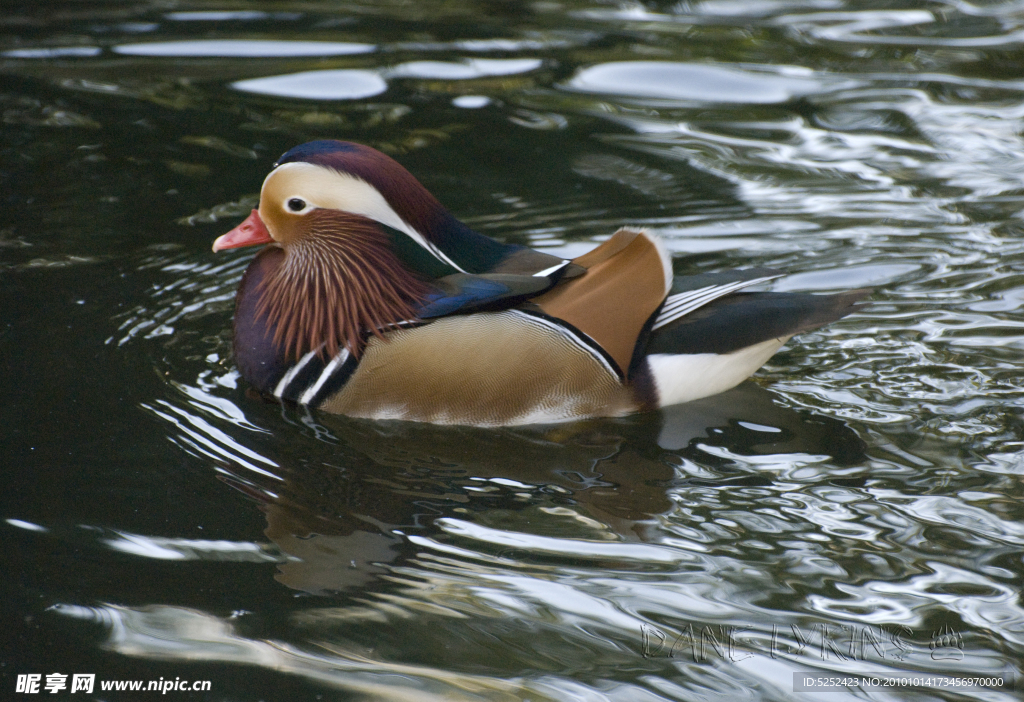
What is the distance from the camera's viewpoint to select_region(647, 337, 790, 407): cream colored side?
3885 mm

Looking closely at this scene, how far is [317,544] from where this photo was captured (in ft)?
10.5

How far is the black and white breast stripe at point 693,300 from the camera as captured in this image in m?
3.86

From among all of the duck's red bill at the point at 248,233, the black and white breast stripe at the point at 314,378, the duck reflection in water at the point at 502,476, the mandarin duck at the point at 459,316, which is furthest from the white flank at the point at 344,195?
the duck reflection in water at the point at 502,476

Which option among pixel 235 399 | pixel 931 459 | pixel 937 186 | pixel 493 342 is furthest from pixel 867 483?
pixel 937 186

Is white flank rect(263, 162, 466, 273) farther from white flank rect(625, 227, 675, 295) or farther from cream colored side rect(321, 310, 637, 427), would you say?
white flank rect(625, 227, 675, 295)

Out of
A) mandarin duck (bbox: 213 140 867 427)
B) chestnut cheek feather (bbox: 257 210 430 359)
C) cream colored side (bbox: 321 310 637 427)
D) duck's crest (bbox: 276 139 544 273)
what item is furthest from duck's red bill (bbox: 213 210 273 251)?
cream colored side (bbox: 321 310 637 427)

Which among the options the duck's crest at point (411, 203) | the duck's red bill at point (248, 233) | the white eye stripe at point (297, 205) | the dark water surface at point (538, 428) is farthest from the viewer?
the duck's red bill at point (248, 233)

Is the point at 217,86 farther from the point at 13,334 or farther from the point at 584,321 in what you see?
the point at 584,321

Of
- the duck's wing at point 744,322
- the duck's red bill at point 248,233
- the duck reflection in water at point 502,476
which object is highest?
the duck's red bill at point 248,233

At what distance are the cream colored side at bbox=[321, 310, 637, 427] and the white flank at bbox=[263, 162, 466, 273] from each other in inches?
14.9

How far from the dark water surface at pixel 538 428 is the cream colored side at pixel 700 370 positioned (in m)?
0.09

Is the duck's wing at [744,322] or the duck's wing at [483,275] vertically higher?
the duck's wing at [483,275]

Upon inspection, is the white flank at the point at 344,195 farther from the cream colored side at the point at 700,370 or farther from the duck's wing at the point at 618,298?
the cream colored side at the point at 700,370

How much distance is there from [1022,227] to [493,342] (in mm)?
2971
